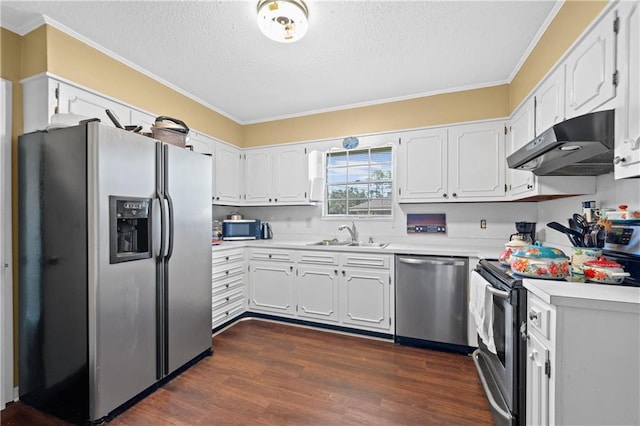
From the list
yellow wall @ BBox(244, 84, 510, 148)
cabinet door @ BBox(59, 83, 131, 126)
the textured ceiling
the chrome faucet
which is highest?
the textured ceiling

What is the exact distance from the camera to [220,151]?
3.47 metres

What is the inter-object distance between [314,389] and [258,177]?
264cm

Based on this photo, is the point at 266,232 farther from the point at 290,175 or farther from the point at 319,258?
the point at 319,258

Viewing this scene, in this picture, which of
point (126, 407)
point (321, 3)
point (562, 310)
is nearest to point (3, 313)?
point (126, 407)

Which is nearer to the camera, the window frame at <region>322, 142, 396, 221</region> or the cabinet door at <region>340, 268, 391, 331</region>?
the cabinet door at <region>340, 268, 391, 331</region>

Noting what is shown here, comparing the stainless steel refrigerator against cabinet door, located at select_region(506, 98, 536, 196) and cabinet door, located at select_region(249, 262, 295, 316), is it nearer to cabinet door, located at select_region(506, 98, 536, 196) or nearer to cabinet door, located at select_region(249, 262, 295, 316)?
cabinet door, located at select_region(249, 262, 295, 316)

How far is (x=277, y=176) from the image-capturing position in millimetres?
3664

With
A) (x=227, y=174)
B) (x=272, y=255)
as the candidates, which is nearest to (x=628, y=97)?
(x=272, y=255)

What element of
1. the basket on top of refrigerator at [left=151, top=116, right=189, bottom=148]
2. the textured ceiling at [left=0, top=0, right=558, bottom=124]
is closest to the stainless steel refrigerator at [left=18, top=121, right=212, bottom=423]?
the basket on top of refrigerator at [left=151, top=116, right=189, bottom=148]

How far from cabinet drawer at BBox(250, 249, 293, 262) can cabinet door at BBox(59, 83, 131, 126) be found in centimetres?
181

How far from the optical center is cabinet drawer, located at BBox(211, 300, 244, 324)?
284 cm

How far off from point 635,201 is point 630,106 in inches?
25.8

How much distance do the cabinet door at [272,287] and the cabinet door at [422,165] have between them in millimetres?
1572

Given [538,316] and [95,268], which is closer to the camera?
[538,316]
